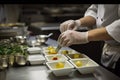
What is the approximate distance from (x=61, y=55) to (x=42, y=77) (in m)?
0.39

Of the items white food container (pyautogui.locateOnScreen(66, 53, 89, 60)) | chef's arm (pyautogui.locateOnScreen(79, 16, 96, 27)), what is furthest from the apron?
chef's arm (pyautogui.locateOnScreen(79, 16, 96, 27))

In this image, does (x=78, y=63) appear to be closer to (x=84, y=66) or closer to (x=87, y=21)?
(x=84, y=66)

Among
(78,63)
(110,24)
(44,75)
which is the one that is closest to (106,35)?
(110,24)

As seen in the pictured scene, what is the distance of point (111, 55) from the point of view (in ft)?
5.44

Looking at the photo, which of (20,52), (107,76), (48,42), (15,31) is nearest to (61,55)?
(20,52)

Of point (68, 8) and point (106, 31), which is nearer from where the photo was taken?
point (106, 31)

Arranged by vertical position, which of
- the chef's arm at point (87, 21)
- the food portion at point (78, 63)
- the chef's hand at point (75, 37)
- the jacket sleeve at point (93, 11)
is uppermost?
the jacket sleeve at point (93, 11)

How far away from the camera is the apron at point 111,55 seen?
63.9 inches

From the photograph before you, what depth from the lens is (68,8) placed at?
17.8 feet

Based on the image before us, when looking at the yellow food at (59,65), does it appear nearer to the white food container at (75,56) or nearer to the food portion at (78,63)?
the food portion at (78,63)

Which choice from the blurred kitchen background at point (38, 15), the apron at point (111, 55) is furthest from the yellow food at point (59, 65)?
the blurred kitchen background at point (38, 15)
